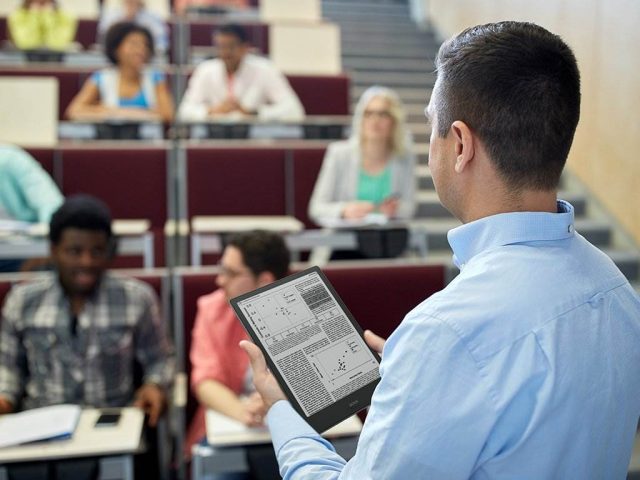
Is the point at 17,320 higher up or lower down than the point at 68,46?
lower down

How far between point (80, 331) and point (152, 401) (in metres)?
0.25

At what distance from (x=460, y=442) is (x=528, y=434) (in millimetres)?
58

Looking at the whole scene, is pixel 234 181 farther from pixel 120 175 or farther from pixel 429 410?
pixel 429 410

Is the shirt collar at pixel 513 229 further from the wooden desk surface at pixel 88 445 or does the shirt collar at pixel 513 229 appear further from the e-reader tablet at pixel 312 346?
the wooden desk surface at pixel 88 445

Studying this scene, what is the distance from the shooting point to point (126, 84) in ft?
13.4

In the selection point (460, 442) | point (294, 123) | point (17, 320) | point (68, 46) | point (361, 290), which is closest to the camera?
point (460, 442)

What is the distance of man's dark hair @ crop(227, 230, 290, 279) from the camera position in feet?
6.29

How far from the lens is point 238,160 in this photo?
343 cm

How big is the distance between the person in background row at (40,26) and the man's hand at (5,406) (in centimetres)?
347

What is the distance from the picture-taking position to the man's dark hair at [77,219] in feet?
6.51

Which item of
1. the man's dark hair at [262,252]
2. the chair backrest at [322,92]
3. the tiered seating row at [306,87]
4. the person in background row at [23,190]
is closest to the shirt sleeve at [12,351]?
the man's dark hair at [262,252]

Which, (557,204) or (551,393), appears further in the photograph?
(557,204)

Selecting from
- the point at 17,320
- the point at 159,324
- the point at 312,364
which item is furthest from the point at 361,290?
the point at 312,364

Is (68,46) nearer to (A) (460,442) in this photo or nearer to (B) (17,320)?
(B) (17,320)
